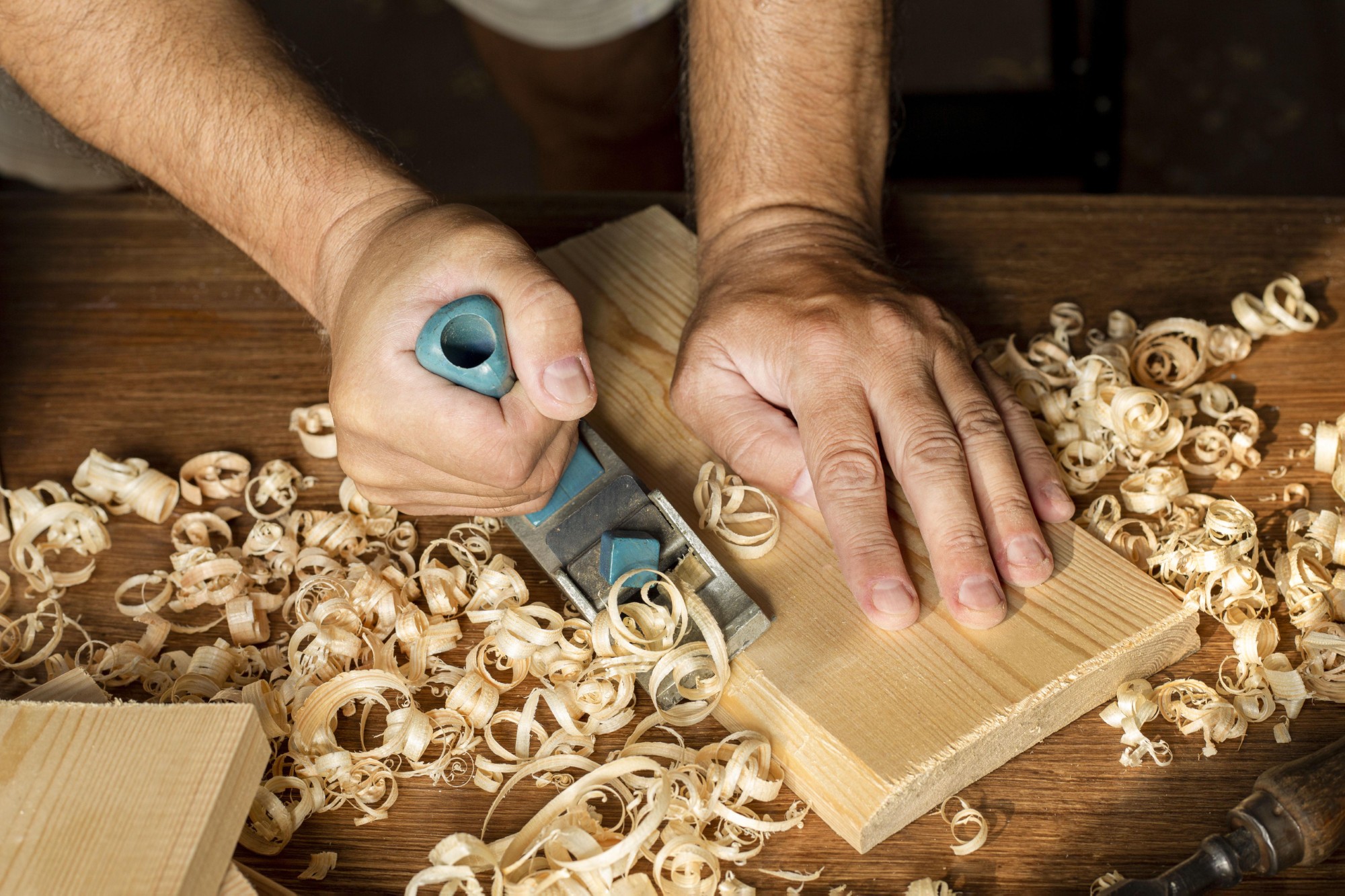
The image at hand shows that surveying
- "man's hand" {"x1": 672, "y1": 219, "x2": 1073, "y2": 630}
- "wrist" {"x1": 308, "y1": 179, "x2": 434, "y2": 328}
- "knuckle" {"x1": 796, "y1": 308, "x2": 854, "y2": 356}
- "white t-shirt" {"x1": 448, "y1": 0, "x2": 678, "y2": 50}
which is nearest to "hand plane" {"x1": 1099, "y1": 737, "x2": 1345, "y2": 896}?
"man's hand" {"x1": 672, "y1": 219, "x2": 1073, "y2": 630}

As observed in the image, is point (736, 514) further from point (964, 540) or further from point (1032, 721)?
point (1032, 721)

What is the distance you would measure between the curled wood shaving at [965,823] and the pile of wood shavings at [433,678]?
0.14 meters

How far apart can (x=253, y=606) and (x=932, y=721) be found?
27.5 inches

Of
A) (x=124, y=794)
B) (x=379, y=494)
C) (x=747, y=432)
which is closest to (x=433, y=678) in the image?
(x=379, y=494)

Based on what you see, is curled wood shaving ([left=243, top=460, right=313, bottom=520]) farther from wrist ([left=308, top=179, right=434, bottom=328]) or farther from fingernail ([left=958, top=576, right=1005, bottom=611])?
fingernail ([left=958, top=576, right=1005, bottom=611])

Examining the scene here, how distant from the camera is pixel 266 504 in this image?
127cm

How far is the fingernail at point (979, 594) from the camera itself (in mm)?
1001

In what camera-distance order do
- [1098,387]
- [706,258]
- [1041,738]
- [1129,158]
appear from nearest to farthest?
[1041,738]
[1098,387]
[706,258]
[1129,158]

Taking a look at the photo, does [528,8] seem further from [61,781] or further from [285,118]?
[61,781]

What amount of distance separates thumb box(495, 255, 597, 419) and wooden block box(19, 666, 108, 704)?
50 cm

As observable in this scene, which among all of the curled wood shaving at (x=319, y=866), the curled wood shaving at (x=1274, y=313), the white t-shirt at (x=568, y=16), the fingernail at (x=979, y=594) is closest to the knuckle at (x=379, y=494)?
the curled wood shaving at (x=319, y=866)

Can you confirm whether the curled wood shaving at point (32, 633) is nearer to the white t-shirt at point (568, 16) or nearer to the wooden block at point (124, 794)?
the wooden block at point (124, 794)

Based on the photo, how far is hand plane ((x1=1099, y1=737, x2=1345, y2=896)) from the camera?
85cm

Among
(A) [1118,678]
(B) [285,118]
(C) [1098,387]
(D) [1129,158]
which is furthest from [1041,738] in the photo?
(D) [1129,158]
